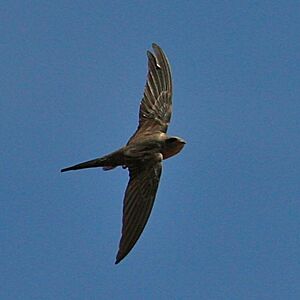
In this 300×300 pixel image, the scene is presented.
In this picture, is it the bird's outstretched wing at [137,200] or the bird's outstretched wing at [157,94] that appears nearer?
the bird's outstretched wing at [137,200]

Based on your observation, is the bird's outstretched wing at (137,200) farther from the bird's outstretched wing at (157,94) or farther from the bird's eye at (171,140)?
the bird's outstretched wing at (157,94)

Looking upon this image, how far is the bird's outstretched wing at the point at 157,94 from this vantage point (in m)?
16.2

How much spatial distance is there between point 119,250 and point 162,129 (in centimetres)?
290

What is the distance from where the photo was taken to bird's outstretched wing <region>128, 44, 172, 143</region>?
53.1 ft

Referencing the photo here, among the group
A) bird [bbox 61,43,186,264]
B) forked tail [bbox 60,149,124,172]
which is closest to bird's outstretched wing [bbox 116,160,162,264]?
bird [bbox 61,43,186,264]

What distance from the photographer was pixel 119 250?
44.4 ft

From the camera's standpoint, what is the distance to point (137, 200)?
1445cm

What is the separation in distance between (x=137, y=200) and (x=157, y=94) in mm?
2493

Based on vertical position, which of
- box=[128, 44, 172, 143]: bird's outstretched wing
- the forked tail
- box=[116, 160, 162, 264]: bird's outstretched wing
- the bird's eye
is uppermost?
box=[128, 44, 172, 143]: bird's outstretched wing

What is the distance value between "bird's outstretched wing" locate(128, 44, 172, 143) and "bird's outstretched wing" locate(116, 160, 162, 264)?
52.8 inches

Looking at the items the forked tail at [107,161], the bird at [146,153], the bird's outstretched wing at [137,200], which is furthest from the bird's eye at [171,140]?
the forked tail at [107,161]

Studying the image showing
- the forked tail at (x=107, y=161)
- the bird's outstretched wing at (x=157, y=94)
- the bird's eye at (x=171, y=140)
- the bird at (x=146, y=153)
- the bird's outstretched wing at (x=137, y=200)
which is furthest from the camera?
the bird's outstretched wing at (x=157, y=94)

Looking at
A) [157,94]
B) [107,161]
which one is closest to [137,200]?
[107,161]

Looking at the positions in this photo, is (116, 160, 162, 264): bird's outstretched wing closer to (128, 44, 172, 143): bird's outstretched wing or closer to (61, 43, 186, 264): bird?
(61, 43, 186, 264): bird
